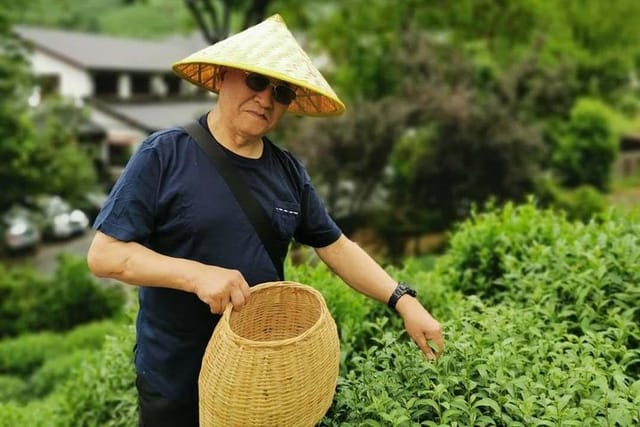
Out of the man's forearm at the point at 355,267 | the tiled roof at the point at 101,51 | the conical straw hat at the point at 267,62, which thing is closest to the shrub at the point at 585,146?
the tiled roof at the point at 101,51

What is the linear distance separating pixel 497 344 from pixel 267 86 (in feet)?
4.08

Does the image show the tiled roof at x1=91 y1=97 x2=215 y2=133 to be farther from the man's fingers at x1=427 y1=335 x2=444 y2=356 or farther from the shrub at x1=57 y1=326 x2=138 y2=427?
the man's fingers at x1=427 y1=335 x2=444 y2=356

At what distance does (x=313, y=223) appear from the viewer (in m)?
2.55

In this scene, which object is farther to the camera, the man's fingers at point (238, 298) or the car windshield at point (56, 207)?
the car windshield at point (56, 207)

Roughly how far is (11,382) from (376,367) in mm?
7031

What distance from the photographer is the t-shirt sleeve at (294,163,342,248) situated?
254 cm

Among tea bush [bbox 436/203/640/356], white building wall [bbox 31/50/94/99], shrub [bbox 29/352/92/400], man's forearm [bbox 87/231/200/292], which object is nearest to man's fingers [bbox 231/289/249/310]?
man's forearm [bbox 87/231/200/292]

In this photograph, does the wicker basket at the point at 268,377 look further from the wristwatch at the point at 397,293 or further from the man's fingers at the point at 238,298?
the wristwatch at the point at 397,293

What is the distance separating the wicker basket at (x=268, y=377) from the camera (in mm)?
1916

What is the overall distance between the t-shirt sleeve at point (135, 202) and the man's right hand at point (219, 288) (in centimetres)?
26

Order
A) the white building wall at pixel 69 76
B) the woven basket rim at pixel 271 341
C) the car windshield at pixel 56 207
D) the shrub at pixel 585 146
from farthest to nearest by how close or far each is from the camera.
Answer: the white building wall at pixel 69 76
the shrub at pixel 585 146
the car windshield at pixel 56 207
the woven basket rim at pixel 271 341

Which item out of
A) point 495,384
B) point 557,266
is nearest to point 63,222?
point 557,266

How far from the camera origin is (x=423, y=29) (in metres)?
19.4

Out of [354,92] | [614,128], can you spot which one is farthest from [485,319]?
[614,128]
